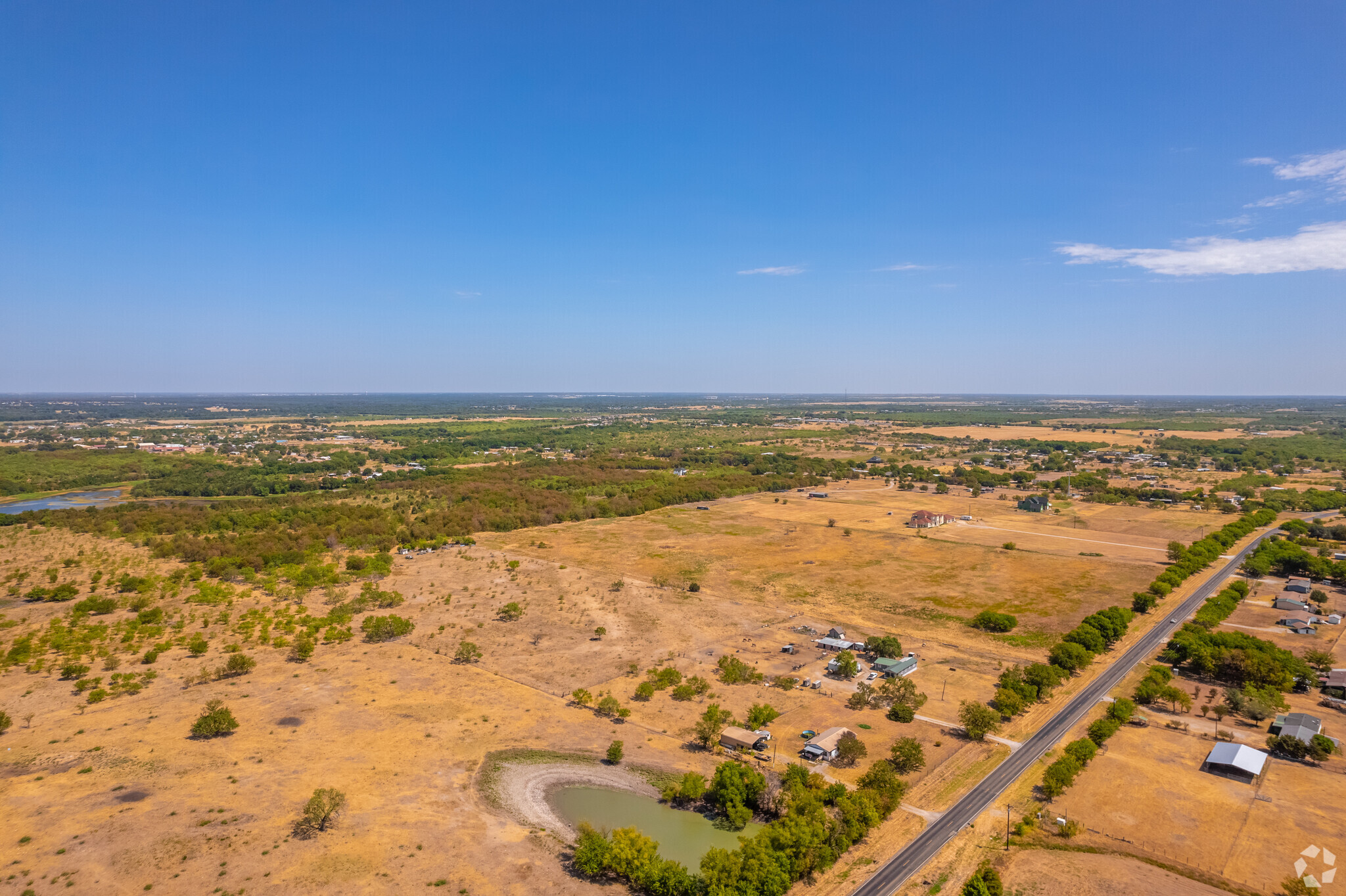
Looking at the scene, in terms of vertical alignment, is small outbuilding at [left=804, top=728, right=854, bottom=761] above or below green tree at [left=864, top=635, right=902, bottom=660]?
below

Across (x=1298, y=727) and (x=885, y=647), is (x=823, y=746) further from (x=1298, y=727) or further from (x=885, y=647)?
(x=1298, y=727)

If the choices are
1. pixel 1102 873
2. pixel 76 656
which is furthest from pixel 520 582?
pixel 1102 873

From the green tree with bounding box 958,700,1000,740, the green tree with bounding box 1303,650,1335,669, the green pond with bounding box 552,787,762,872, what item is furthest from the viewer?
the green tree with bounding box 1303,650,1335,669

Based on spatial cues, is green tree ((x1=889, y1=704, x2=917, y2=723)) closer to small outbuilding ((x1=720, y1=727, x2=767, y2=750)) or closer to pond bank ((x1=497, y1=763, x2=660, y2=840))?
small outbuilding ((x1=720, y1=727, x2=767, y2=750))

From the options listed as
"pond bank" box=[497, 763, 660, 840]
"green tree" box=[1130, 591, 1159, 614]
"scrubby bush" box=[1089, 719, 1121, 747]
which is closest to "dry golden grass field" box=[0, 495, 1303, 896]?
"pond bank" box=[497, 763, 660, 840]

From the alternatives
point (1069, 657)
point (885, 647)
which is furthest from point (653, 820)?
point (1069, 657)
